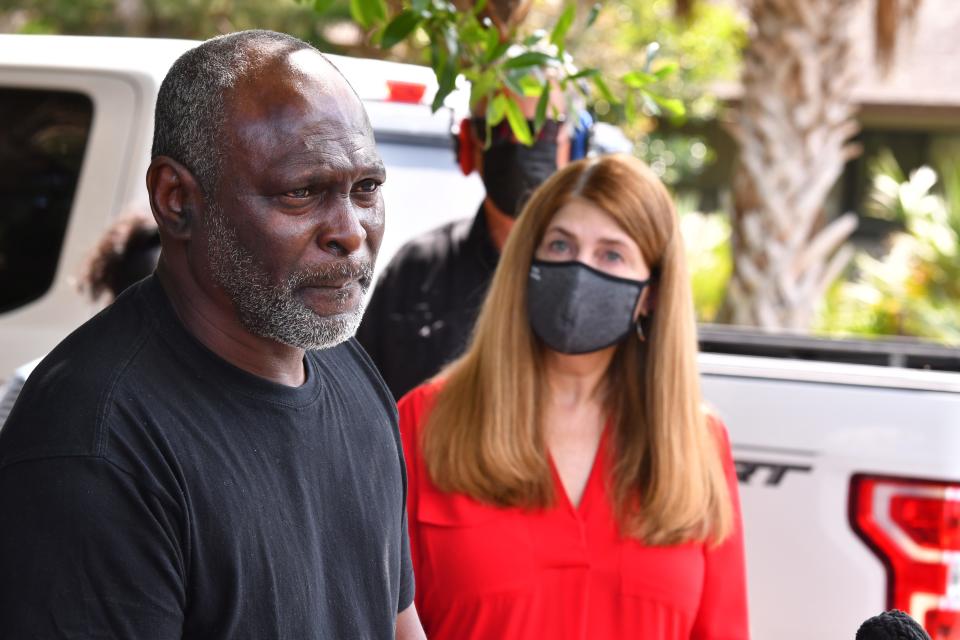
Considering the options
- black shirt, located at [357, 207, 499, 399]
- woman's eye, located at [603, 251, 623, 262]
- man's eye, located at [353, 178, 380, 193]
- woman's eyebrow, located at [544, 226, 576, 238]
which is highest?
man's eye, located at [353, 178, 380, 193]

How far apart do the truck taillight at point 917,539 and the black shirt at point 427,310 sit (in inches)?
47.6

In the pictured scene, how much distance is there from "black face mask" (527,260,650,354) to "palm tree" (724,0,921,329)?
6.16 meters

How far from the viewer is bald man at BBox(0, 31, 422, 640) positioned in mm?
1438

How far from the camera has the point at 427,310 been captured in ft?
12.0

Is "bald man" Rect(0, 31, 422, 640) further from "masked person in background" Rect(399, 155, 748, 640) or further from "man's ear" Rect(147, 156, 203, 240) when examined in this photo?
"masked person in background" Rect(399, 155, 748, 640)

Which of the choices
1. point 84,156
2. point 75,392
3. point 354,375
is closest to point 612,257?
point 354,375

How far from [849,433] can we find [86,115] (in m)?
2.73

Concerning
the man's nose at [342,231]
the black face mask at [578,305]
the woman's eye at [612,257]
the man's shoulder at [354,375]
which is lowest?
the black face mask at [578,305]

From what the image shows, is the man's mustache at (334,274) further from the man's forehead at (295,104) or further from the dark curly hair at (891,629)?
the dark curly hair at (891,629)

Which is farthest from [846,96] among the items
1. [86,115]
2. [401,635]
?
[401,635]

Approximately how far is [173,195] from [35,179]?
9.91ft

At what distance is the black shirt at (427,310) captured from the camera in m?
3.62

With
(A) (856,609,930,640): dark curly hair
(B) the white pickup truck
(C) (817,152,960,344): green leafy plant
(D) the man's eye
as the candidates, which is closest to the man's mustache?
(D) the man's eye

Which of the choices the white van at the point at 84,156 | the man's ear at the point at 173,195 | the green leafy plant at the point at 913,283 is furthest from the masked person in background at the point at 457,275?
the green leafy plant at the point at 913,283
